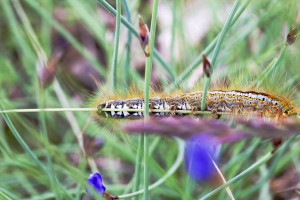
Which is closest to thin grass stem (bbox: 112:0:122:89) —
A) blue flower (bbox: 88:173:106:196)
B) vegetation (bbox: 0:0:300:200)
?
vegetation (bbox: 0:0:300:200)

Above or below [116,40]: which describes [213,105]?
below

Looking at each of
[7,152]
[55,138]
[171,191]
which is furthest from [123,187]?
[55,138]

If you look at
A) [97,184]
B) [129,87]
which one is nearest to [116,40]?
[129,87]

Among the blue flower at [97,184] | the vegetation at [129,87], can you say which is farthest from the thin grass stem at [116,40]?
the blue flower at [97,184]

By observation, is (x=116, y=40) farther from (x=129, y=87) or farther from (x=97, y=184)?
(x=97, y=184)

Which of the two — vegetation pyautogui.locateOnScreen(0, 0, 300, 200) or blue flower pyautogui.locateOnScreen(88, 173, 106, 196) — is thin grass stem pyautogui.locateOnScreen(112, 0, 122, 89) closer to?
vegetation pyautogui.locateOnScreen(0, 0, 300, 200)

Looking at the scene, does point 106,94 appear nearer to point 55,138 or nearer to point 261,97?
point 261,97

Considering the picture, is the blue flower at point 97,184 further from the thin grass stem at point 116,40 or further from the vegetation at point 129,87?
the thin grass stem at point 116,40

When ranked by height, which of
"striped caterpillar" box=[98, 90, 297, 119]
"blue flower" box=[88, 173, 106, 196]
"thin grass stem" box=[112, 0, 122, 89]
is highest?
"thin grass stem" box=[112, 0, 122, 89]
